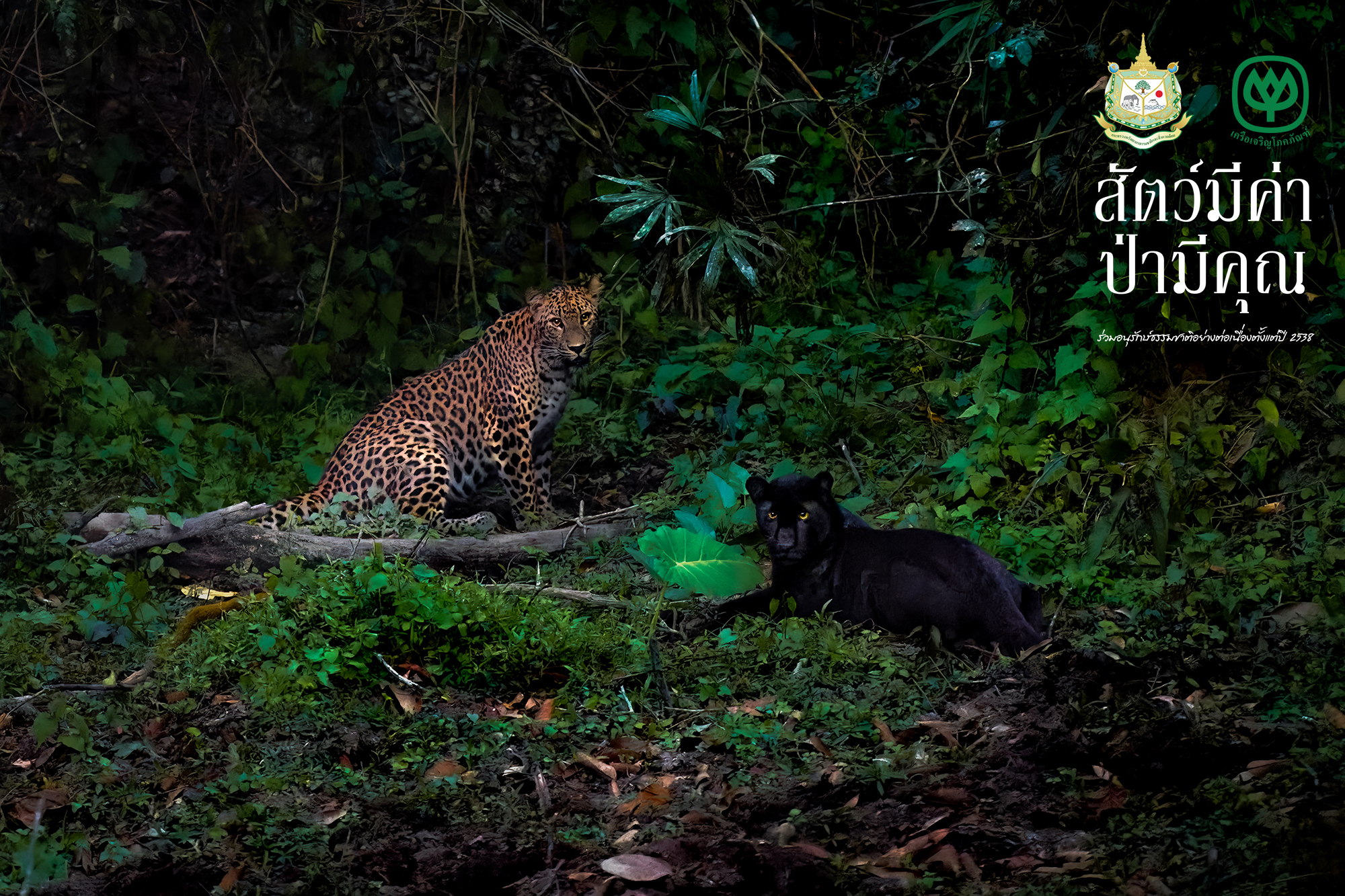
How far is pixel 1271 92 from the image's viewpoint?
6664 mm

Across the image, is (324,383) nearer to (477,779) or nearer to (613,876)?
(477,779)

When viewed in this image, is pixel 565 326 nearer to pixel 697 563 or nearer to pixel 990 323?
pixel 990 323

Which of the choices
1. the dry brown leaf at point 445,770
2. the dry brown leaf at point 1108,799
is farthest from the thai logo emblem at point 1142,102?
the dry brown leaf at point 445,770

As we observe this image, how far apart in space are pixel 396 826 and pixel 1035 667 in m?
2.65

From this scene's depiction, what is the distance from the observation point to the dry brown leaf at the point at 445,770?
4473 mm

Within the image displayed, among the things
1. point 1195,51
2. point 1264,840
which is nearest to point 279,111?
point 1195,51

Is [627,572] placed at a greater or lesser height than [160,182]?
lesser

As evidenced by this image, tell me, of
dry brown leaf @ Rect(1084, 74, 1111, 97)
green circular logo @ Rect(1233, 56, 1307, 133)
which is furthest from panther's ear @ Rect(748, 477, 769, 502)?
green circular logo @ Rect(1233, 56, 1307, 133)

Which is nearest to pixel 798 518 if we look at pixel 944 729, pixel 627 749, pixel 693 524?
pixel 693 524

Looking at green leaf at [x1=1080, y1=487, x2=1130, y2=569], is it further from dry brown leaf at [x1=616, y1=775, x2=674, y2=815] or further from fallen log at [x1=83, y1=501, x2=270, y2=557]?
fallen log at [x1=83, y1=501, x2=270, y2=557]

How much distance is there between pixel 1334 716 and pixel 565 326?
18.1 feet

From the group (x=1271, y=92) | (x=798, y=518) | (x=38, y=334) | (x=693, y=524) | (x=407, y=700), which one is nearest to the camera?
(x=407, y=700)

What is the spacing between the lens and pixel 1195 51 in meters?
6.75

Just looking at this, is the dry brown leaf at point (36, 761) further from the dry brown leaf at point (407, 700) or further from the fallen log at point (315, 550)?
the fallen log at point (315, 550)
